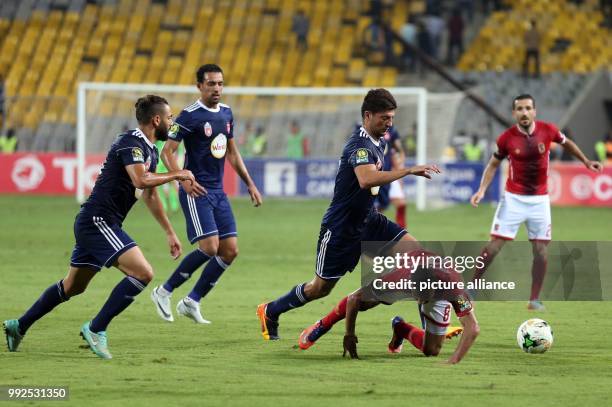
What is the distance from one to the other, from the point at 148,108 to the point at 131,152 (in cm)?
40

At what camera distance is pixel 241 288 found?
44.1 feet

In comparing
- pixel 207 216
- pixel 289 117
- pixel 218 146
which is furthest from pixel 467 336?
Answer: pixel 289 117

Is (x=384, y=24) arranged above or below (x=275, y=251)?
above

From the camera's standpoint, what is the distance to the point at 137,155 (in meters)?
8.59

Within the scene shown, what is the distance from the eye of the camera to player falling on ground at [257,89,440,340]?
8531 mm

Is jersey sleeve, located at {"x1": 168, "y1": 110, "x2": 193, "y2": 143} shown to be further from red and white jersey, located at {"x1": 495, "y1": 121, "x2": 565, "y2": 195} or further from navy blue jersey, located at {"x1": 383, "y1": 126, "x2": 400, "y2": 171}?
navy blue jersey, located at {"x1": 383, "y1": 126, "x2": 400, "y2": 171}

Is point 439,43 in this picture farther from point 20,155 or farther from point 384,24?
point 20,155

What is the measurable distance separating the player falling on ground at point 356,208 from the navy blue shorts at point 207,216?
6.29 ft

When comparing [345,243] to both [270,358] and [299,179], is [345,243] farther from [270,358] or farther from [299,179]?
[299,179]

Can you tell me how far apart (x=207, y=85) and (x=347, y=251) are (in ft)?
8.79

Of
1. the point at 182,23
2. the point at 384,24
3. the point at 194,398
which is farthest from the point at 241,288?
the point at 182,23

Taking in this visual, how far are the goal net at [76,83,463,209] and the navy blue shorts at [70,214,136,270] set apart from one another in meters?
17.6

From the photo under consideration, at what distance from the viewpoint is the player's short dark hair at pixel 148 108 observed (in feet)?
28.8

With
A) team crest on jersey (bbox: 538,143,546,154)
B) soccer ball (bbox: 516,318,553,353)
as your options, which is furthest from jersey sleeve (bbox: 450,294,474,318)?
team crest on jersey (bbox: 538,143,546,154)
